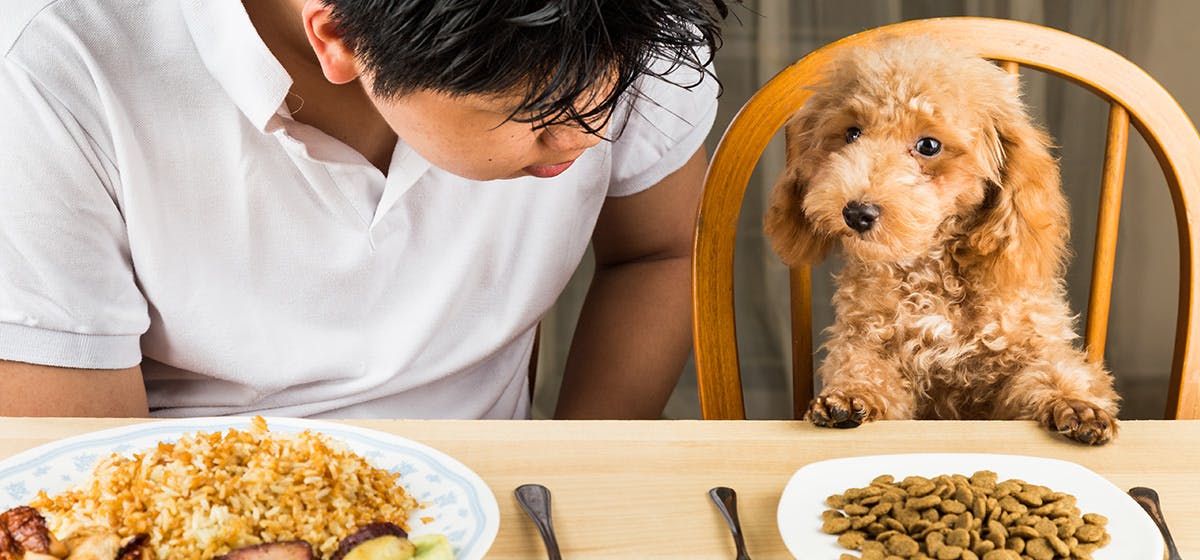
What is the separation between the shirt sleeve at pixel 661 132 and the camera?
1.20 metres

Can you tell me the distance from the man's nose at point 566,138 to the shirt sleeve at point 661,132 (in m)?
0.37

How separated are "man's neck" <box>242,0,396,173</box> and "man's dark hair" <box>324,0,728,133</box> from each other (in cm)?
24

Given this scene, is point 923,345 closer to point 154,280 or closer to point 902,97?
point 902,97

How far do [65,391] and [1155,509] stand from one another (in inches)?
36.7

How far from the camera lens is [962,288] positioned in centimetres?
104

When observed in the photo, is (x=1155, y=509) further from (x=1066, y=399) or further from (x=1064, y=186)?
(x=1064, y=186)

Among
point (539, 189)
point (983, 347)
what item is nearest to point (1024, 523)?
point (983, 347)

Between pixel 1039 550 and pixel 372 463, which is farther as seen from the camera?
pixel 372 463

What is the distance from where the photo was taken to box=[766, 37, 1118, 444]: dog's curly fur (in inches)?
39.0

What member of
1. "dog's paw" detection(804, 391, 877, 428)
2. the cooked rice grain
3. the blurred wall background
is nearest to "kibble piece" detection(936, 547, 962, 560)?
"dog's paw" detection(804, 391, 877, 428)

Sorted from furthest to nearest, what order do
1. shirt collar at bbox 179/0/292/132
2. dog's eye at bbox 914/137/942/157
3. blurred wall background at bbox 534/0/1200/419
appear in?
blurred wall background at bbox 534/0/1200/419 < dog's eye at bbox 914/137/942/157 < shirt collar at bbox 179/0/292/132

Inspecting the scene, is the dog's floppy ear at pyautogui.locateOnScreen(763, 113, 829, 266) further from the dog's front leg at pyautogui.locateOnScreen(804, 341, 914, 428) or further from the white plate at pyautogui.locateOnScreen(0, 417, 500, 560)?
the white plate at pyautogui.locateOnScreen(0, 417, 500, 560)

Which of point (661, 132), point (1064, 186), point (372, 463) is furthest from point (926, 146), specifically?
point (1064, 186)

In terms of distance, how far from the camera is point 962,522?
67 centimetres
